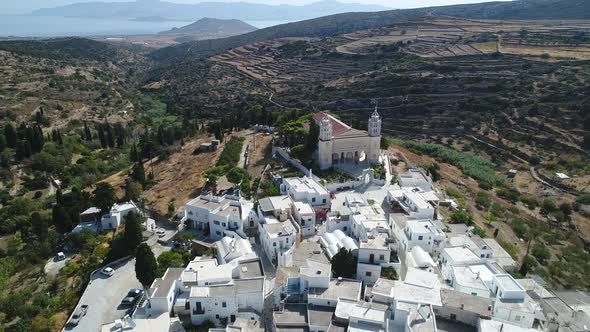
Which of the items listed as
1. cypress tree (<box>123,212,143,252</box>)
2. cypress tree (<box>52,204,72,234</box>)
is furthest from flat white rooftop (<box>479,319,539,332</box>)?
cypress tree (<box>52,204,72,234</box>)

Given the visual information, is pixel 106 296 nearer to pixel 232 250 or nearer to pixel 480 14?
pixel 232 250

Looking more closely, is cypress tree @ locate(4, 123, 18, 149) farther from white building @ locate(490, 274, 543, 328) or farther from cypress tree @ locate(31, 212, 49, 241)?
white building @ locate(490, 274, 543, 328)

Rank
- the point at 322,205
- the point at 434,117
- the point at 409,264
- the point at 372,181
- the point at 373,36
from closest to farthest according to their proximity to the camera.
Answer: the point at 409,264 < the point at 322,205 < the point at 372,181 < the point at 434,117 < the point at 373,36

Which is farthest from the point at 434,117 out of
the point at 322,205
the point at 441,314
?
the point at 441,314

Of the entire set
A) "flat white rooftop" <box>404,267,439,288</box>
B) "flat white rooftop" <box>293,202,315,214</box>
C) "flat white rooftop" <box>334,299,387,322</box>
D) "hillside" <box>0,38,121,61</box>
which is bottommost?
"flat white rooftop" <box>334,299,387,322</box>

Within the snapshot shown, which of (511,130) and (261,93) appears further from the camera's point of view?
(261,93)

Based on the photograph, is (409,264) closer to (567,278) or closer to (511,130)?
(567,278)

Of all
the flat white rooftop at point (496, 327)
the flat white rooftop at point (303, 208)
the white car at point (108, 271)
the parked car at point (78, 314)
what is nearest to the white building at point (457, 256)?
the flat white rooftop at point (496, 327)
